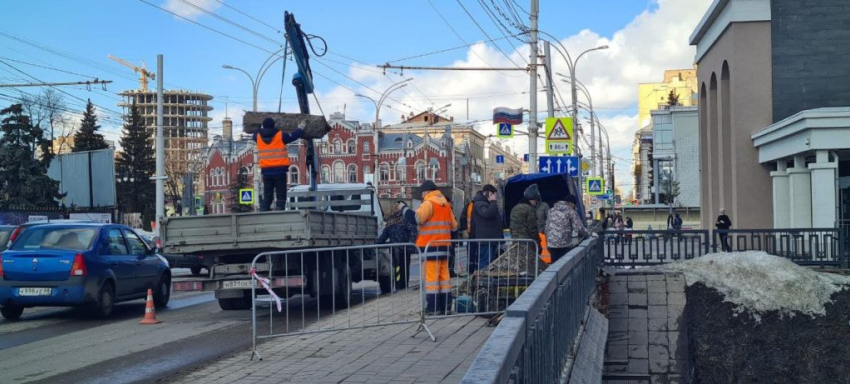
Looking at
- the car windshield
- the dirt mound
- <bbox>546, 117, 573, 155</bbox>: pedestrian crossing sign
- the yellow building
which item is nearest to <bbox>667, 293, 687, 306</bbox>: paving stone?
the dirt mound

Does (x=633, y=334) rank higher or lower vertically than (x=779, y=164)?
lower

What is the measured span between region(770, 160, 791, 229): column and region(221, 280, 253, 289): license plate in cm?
2239

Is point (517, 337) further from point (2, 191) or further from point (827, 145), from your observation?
point (2, 191)

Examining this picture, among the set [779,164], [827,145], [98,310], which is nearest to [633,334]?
[98,310]

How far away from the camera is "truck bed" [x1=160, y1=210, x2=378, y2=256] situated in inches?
516

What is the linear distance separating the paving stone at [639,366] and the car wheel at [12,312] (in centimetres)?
1040

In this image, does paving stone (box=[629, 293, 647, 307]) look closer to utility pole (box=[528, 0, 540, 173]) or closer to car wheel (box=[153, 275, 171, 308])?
car wheel (box=[153, 275, 171, 308])

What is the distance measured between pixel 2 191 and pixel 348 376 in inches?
1789

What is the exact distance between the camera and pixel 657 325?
56.4 feet

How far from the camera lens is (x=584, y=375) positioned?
7.71 meters

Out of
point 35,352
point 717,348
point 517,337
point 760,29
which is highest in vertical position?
point 760,29

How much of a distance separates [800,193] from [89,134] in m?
65.1

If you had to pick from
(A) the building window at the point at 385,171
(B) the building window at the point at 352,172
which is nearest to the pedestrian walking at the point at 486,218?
(A) the building window at the point at 385,171

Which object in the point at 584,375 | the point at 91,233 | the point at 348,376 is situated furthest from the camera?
the point at 91,233
